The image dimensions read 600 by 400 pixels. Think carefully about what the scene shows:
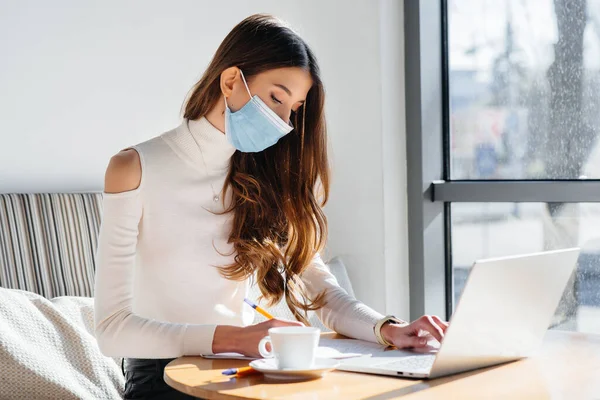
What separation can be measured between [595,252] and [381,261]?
647 mm

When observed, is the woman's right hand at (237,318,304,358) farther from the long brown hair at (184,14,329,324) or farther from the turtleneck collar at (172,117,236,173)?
the turtleneck collar at (172,117,236,173)

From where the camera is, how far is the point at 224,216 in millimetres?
1605

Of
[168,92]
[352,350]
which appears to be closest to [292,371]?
[352,350]

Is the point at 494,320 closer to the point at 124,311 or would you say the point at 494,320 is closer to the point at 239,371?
the point at 239,371

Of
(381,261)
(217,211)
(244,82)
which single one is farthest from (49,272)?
(381,261)

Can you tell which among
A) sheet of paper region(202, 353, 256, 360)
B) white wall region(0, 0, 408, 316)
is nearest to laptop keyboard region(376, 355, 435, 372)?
sheet of paper region(202, 353, 256, 360)

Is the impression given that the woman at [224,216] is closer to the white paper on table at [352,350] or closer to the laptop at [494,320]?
the white paper on table at [352,350]

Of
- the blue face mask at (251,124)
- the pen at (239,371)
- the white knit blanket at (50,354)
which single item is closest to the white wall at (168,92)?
the white knit blanket at (50,354)

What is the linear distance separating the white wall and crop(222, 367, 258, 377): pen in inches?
44.5

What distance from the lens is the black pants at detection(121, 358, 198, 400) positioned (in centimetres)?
145

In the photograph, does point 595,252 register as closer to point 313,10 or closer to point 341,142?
point 341,142

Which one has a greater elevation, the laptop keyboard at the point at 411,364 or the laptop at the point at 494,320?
the laptop at the point at 494,320

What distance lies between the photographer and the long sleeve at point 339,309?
1481 mm

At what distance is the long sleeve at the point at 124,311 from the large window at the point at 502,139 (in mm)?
1338
